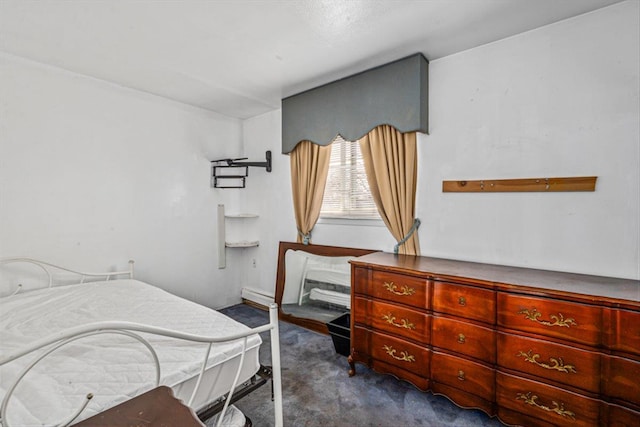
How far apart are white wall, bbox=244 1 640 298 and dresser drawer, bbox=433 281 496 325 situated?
1.94ft

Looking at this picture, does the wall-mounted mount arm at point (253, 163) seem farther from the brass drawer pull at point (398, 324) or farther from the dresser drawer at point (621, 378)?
the dresser drawer at point (621, 378)

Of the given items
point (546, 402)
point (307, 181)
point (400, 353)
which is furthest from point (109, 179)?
point (546, 402)

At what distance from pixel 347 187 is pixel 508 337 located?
1892 millimetres

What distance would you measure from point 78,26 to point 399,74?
230 centimetres

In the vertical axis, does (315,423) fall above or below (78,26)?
below

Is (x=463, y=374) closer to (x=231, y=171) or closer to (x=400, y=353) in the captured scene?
(x=400, y=353)

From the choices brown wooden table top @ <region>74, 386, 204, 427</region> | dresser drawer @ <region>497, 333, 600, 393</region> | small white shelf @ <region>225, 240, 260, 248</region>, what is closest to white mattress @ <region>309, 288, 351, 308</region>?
small white shelf @ <region>225, 240, 260, 248</region>

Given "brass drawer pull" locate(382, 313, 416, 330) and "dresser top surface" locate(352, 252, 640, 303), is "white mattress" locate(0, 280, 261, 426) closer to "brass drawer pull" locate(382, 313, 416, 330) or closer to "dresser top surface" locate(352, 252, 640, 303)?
"brass drawer pull" locate(382, 313, 416, 330)

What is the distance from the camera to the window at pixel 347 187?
296 cm

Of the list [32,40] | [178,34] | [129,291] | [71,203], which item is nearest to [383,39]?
[178,34]

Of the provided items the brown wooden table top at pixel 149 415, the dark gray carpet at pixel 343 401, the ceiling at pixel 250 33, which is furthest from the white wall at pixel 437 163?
the brown wooden table top at pixel 149 415

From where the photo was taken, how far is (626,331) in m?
1.36

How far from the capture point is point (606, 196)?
183 cm

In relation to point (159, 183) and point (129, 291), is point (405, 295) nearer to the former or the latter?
point (129, 291)
